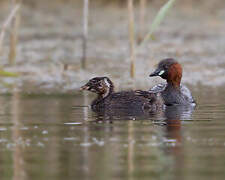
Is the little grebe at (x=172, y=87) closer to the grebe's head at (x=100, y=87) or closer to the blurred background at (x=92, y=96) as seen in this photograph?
the blurred background at (x=92, y=96)

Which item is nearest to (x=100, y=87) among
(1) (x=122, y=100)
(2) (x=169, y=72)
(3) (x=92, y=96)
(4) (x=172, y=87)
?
(1) (x=122, y=100)

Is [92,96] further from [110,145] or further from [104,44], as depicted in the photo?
[104,44]

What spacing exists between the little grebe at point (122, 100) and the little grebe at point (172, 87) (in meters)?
0.45

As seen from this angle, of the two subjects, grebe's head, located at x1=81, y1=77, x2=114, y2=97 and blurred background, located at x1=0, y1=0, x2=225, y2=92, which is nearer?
grebe's head, located at x1=81, y1=77, x2=114, y2=97

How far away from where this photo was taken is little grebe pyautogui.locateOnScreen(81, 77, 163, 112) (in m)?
11.2

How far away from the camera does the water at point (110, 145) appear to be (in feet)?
20.9

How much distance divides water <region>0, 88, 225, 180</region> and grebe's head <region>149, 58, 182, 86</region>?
1.49 meters

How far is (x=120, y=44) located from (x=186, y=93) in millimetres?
11077

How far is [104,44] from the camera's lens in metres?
23.3

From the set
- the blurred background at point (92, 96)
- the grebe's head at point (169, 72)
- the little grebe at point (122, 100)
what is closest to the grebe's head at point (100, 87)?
the little grebe at point (122, 100)

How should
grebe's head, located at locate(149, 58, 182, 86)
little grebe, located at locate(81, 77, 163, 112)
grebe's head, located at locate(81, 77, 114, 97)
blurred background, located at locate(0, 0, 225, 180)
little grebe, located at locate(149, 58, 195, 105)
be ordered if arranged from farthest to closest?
1. grebe's head, located at locate(149, 58, 182, 86)
2. little grebe, located at locate(149, 58, 195, 105)
3. grebe's head, located at locate(81, 77, 114, 97)
4. little grebe, located at locate(81, 77, 163, 112)
5. blurred background, located at locate(0, 0, 225, 180)

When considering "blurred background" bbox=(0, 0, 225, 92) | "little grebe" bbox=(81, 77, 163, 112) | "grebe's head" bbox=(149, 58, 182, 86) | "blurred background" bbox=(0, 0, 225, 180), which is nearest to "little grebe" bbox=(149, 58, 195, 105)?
"grebe's head" bbox=(149, 58, 182, 86)

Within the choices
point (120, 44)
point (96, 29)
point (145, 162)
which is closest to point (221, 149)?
point (145, 162)

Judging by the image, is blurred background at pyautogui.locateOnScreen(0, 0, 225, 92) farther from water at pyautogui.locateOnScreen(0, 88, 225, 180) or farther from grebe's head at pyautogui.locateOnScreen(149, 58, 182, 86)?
water at pyautogui.locateOnScreen(0, 88, 225, 180)
